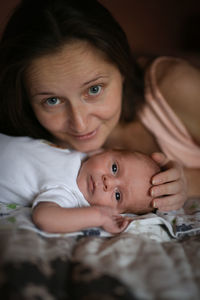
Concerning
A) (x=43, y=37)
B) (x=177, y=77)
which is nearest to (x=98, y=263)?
(x=43, y=37)

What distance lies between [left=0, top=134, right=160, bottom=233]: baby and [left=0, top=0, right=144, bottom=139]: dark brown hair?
230 mm

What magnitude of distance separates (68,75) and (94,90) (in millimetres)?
148

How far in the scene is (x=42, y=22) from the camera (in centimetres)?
107

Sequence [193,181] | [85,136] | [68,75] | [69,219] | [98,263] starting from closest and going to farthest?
→ [98,263], [69,219], [68,75], [85,136], [193,181]

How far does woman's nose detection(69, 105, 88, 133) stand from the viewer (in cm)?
113

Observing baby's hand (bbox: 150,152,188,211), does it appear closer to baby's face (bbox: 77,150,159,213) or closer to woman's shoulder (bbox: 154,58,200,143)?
baby's face (bbox: 77,150,159,213)

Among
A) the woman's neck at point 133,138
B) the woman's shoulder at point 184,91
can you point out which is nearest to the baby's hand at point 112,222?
the woman's neck at point 133,138

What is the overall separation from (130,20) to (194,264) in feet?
6.79

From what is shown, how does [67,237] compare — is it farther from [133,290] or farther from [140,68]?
[140,68]

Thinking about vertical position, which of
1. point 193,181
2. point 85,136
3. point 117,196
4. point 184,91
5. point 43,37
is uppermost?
point 43,37

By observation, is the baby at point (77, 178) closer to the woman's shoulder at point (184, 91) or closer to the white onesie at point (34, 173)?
the white onesie at point (34, 173)

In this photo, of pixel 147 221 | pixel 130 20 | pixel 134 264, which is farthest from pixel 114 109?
pixel 130 20

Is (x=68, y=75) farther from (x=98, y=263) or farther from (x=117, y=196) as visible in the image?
(x=98, y=263)

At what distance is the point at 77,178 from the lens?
3.75 ft
